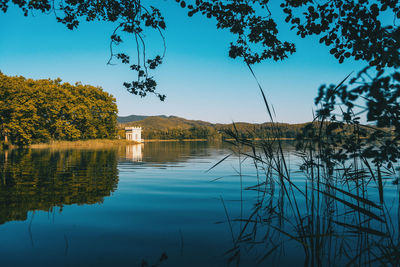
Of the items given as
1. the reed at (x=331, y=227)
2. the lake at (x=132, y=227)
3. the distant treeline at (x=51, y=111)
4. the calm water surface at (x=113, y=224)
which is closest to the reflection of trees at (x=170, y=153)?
the calm water surface at (x=113, y=224)

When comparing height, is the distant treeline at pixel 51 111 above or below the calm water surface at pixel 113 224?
above

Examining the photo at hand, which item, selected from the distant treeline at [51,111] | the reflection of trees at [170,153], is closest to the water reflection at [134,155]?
the reflection of trees at [170,153]

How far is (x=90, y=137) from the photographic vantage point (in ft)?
180

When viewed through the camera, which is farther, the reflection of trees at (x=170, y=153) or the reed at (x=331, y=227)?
the reflection of trees at (x=170, y=153)

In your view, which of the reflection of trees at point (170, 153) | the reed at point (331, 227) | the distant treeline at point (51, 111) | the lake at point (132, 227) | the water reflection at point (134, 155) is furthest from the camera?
the distant treeline at point (51, 111)

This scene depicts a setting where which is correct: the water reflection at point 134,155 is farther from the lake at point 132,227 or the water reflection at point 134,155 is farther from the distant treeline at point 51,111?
the distant treeline at point 51,111

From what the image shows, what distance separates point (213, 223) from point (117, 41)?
489 cm

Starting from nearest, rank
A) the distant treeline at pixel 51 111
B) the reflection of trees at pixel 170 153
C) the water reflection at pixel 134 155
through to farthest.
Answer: the reflection of trees at pixel 170 153 → the water reflection at pixel 134 155 → the distant treeline at pixel 51 111

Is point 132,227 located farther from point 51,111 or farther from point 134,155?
point 51,111

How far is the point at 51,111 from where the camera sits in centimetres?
A: 4500

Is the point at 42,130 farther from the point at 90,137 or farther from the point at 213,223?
the point at 213,223

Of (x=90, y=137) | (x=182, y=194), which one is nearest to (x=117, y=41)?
(x=182, y=194)

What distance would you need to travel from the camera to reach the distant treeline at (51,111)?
36125 mm

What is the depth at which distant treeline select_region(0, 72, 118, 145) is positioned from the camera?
1422 inches
